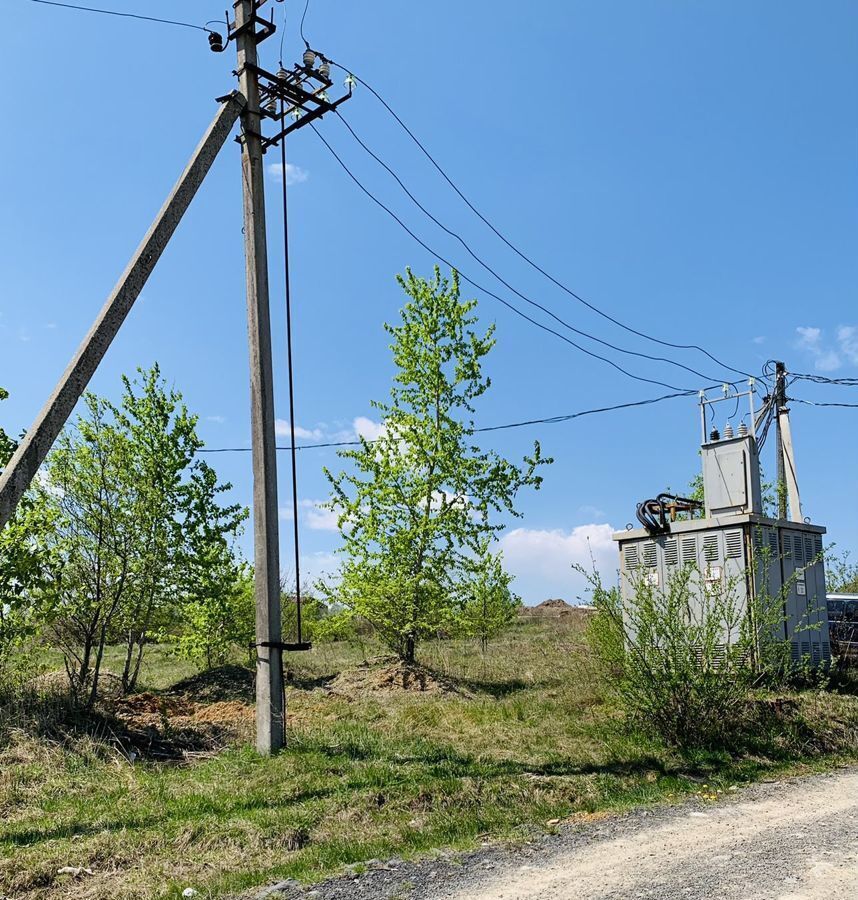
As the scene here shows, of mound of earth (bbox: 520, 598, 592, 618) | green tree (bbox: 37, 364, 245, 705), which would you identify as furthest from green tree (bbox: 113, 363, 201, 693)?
mound of earth (bbox: 520, 598, 592, 618)

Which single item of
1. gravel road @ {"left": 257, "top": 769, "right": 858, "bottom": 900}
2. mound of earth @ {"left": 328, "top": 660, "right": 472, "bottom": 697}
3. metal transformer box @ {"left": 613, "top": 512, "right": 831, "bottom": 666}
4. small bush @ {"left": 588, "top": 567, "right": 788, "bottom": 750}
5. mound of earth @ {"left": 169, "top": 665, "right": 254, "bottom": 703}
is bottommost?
gravel road @ {"left": 257, "top": 769, "right": 858, "bottom": 900}

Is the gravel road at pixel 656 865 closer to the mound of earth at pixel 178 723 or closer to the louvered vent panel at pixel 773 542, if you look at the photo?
the mound of earth at pixel 178 723

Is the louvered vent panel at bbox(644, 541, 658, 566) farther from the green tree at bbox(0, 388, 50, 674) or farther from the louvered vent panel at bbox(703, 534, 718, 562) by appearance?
the green tree at bbox(0, 388, 50, 674)

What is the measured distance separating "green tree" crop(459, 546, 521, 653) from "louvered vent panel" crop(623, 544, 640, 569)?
9.74ft

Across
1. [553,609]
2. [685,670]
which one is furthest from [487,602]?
[553,609]

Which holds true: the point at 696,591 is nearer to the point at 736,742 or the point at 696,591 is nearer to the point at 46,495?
the point at 736,742

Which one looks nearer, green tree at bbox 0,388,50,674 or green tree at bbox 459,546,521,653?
green tree at bbox 0,388,50,674

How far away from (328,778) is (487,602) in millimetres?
9620

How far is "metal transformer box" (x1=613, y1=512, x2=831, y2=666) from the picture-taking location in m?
13.5

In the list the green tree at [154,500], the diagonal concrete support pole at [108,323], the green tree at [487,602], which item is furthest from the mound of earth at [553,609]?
the diagonal concrete support pole at [108,323]

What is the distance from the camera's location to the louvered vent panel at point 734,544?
13547mm

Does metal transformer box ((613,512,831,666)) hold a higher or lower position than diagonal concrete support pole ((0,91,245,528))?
lower

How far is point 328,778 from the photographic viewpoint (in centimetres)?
889

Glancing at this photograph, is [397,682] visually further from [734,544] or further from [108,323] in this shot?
[108,323]
